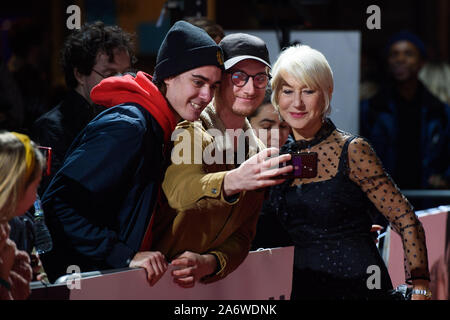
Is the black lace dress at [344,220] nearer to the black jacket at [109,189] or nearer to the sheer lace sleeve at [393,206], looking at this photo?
the sheer lace sleeve at [393,206]

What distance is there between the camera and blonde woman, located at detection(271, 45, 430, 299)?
277 centimetres

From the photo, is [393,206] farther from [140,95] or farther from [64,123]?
[64,123]

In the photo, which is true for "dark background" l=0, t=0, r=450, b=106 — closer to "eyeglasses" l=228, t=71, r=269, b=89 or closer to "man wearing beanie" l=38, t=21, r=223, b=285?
"eyeglasses" l=228, t=71, r=269, b=89

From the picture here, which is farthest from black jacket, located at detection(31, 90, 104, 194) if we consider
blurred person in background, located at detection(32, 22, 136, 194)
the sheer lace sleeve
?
the sheer lace sleeve

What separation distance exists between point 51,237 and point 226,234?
699 millimetres

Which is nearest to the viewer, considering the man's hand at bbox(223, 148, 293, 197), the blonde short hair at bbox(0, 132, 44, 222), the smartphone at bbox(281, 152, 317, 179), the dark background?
the blonde short hair at bbox(0, 132, 44, 222)

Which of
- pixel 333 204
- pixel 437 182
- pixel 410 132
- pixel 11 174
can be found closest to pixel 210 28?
pixel 333 204

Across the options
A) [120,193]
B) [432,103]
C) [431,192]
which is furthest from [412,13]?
[120,193]

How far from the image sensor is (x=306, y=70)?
2.81m

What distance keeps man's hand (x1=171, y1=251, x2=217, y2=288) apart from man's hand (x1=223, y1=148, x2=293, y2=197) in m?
0.39

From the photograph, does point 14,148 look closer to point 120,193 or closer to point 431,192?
point 120,193

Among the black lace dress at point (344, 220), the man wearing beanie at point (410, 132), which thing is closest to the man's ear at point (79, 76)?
the black lace dress at point (344, 220)

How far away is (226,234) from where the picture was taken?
2.93 metres

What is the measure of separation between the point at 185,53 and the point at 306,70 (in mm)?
480
